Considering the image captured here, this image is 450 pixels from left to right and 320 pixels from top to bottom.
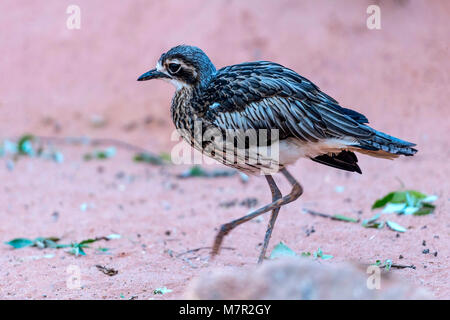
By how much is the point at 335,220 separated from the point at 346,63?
517 centimetres

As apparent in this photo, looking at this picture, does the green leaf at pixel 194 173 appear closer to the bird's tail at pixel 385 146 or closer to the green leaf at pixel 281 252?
the green leaf at pixel 281 252

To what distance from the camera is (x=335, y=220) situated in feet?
19.1

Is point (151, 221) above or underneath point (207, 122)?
underneath

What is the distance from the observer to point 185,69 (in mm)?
4773

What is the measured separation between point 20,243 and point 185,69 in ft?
6.80

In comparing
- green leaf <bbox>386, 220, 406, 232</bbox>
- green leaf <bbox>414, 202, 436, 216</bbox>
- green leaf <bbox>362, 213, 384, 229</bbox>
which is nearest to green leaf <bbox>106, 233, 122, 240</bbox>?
green leaf <bbox>362, 213, 384, 229</bbox>

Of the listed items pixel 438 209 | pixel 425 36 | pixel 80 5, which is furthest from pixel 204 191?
pixel 80 5

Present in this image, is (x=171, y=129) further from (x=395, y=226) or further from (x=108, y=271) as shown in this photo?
(x=108, y=271)

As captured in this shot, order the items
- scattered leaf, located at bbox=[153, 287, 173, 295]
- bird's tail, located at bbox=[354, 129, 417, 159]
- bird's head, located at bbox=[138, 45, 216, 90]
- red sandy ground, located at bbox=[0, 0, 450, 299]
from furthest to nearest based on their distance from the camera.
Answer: red sandy ground, located at bbox=[0, 0, 450, 299] < bird's head, located at bbox=[138, 45, 216, 90] < bird's tail, located at bbox=[354, 129, 417, 159] < scattered leaf, located at bbox=[153, 287, 173, 295]

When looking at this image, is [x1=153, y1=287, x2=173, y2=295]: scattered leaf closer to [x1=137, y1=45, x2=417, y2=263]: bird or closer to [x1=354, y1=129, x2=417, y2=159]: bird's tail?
[x1=137, y1=45, x2=417, y2=263]: bird

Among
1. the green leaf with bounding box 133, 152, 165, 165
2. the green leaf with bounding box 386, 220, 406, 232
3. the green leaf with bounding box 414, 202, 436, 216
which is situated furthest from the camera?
the green leaf with bounding box 133, 152, 165, 165

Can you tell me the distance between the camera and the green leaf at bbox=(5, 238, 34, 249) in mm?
5492

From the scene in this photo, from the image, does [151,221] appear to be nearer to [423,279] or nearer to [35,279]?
[35,279]

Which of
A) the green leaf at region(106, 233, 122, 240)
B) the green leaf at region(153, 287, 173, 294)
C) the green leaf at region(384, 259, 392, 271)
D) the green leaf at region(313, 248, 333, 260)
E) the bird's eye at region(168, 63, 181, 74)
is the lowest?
the green leaf at region(106, 233, 122, 240)
